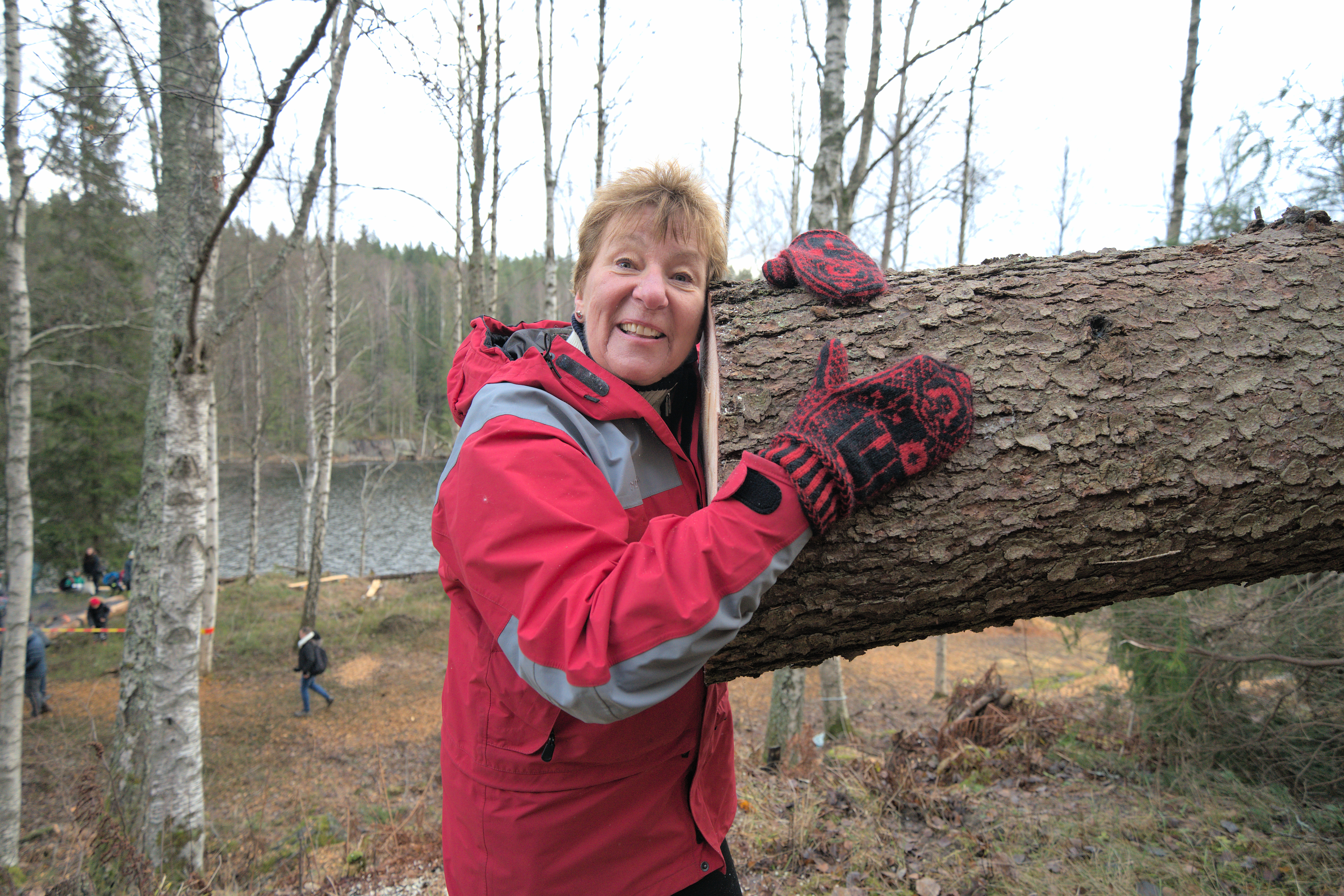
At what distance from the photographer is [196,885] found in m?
3.37

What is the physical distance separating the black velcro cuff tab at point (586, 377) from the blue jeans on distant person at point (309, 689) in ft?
29.1

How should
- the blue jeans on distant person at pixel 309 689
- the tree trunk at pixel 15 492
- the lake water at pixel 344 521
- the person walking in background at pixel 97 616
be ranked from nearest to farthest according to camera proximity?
the tree trunk at pixel 15 492
the blue jeans on distant person at pixel 309 689
the person walking in background at pixel 97 616
the lake water at pixel 344 521

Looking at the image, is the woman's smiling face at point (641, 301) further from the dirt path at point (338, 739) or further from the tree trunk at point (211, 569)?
the tree trunk at point (211, 569)

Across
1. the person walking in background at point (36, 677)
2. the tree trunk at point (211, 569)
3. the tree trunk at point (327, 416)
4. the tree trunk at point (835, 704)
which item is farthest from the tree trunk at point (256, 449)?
the tree trunk at point (835, 704)

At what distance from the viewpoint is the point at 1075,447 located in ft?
4.55

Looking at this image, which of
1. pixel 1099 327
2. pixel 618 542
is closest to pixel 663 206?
pixel 618 542

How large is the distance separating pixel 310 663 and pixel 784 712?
6.42 metres

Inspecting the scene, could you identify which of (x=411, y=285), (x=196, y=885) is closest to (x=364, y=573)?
(x=196, y=885)

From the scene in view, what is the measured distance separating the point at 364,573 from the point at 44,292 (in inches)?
345

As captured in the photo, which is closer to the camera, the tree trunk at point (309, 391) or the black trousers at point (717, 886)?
the black trousers at point (717, 886)

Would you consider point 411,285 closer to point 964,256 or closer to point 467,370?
point 964,256

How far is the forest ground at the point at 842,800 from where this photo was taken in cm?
272

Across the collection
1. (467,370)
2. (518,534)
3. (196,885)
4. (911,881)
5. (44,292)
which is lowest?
(196,885)

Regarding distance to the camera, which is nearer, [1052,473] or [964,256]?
[1052,473]
